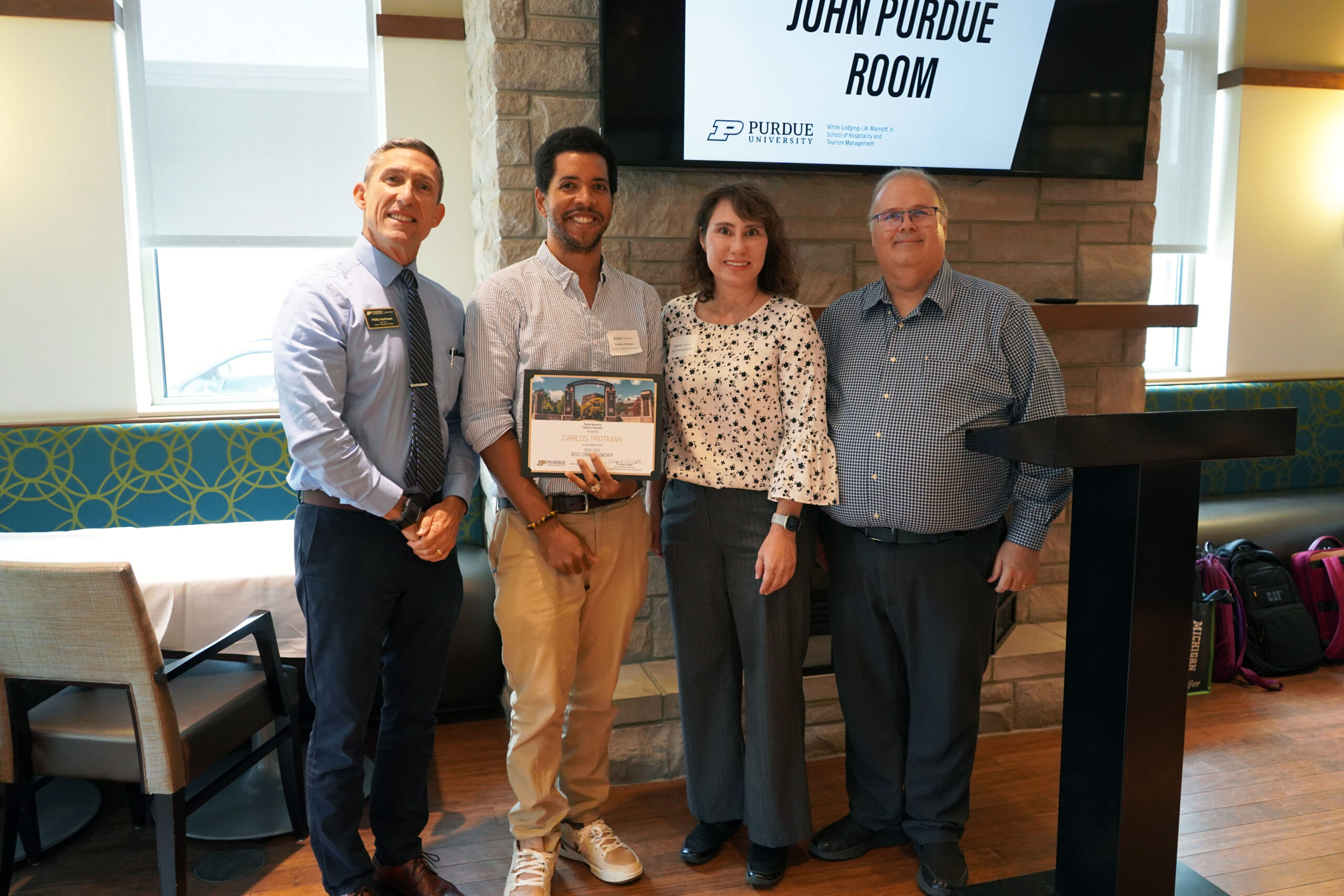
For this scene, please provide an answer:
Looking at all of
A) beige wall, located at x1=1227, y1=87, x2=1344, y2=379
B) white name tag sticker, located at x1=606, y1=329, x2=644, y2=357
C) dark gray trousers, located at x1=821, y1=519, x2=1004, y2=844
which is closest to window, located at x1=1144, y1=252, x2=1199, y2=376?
beige wall, located at x1=1227, y1=87, x2=1344, y2=379

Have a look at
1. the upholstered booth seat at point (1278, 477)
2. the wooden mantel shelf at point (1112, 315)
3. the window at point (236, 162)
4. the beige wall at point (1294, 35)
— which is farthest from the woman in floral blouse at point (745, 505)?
the beige wall at point (1294, 35)

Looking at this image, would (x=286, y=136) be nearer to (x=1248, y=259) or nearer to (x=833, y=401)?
(x=833, y=401)

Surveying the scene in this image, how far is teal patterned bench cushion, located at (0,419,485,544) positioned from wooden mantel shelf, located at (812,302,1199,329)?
7.50 ft

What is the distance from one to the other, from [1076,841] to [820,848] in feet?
2.58

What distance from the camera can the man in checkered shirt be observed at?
7.19 feet

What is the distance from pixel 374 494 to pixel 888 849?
166cm

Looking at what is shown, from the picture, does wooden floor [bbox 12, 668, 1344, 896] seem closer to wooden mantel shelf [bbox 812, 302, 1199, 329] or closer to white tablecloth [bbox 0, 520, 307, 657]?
white tablecloth [bbox 0, 520, 307, 657]

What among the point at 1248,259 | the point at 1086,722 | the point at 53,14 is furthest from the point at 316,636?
the point at 1248,259

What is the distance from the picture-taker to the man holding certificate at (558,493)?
207 cm

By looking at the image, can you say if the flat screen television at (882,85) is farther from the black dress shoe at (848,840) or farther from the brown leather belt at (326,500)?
the black dress shoe at (848,840)

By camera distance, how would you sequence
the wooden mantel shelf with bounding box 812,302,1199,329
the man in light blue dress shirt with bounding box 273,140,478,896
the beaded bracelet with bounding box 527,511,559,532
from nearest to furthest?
Answer: the man in light blue dress shirt with bounding box 273,140,478,896 → the beaded bracelet with bounding box 527,511,559,532 → the wooden mantel shelf with bounding box 812,302,1199,329

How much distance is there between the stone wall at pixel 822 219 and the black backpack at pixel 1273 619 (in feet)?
3.31

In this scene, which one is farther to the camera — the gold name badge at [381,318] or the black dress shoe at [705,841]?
the black dress shoe at [705,841]

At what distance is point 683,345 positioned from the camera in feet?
7.23
